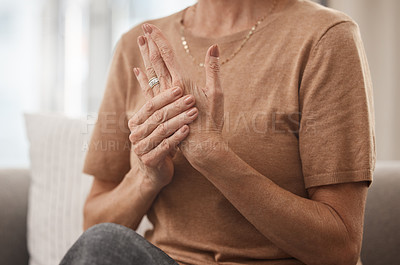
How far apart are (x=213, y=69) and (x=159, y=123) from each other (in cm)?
13

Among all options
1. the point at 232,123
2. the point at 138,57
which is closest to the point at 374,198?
the point at 232,123

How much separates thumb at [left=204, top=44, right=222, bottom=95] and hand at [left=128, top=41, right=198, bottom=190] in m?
0.04

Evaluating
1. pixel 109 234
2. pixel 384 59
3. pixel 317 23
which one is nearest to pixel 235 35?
pixel 317 23

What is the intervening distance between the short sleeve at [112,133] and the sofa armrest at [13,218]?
0.41m

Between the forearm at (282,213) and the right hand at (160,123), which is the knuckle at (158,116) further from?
the forearm at (282,213)

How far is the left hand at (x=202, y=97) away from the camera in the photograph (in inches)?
30.6

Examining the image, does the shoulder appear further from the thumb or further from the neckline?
the thumb

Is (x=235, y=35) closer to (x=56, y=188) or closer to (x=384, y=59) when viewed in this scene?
(x=56, y=188)

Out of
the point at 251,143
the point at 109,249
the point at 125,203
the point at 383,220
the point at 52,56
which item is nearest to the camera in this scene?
the point at 109,249

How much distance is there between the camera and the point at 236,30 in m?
1.00

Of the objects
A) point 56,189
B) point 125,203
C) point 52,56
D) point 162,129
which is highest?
point 162,129

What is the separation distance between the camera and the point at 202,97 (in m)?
0.79

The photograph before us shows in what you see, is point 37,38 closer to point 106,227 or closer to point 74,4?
point 74,4

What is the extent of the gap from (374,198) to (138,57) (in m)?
0.68
